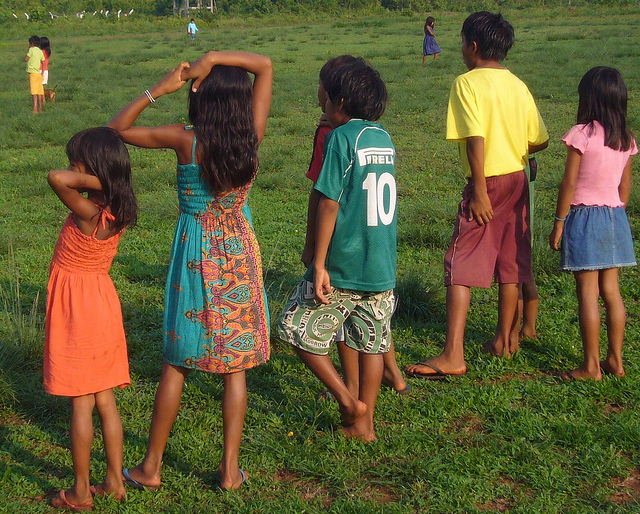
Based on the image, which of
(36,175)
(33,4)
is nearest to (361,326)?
(36,175)

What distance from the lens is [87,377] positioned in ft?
9.18

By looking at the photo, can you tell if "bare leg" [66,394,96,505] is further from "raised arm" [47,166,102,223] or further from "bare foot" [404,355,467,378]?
"bare foot" [404,355,467,378]

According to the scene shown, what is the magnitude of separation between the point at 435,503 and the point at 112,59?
21.8 m

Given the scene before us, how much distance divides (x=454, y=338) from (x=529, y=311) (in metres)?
0.66

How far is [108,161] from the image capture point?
9.04 ft

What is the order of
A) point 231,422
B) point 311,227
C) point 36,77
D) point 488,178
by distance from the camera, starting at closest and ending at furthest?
point 231,422, point 311,227, point 488,178, point 36,77

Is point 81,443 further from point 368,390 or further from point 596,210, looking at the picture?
point 596,210

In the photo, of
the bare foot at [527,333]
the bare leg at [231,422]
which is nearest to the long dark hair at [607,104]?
the bare foot at [527,333]

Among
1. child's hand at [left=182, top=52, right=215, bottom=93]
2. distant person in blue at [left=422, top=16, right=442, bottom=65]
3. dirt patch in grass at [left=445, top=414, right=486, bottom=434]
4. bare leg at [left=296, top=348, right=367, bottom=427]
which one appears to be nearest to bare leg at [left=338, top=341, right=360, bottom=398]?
bare leg at [left=296, top=348, right=367, bottom=427]

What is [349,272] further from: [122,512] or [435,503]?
[122,512]

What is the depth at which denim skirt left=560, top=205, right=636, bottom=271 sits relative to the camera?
388 cm

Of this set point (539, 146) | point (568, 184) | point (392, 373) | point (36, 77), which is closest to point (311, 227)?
point (392, 373)

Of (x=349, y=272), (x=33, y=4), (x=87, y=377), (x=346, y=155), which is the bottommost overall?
(x=87, y=377)

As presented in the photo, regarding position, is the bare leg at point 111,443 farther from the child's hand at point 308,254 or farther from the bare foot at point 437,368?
the bare foot at point 437,368
